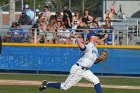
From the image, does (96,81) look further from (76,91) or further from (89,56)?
(76,91)

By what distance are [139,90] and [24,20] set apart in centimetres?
974

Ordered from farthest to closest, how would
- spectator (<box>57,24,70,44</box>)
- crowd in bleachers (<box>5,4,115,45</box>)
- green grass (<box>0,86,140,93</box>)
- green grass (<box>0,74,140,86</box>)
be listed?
1. crowd in bleachers (<box>5,4,115,45</box>)
2. spectator (<box>57,24,70,44</box>)
3. green grass (<box>0,74,140,86</box>)
4. green grass (<box>0,86,140,93</box>)

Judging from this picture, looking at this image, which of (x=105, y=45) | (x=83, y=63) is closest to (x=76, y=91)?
(x=83, y=63)

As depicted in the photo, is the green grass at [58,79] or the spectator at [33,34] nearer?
the green grass at [58,79]

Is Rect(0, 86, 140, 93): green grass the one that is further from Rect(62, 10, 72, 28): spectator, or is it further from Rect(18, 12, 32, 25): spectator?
Rect(18, 12, 32, 25): spectator

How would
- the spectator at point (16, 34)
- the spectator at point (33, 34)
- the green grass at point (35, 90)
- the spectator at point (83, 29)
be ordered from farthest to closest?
the spectator at point (16, 34)
the spectator at point (33, 34)
the spectator at point (83, 29)
the green grass at point (35, 90)

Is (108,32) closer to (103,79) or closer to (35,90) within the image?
(103,79)

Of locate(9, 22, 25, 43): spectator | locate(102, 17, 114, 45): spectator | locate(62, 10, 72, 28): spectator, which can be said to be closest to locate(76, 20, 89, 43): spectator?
locate(62, 10, 72, 28): spectator

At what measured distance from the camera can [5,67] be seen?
23.6 metres

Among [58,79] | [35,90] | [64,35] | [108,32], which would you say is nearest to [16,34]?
[64,35]

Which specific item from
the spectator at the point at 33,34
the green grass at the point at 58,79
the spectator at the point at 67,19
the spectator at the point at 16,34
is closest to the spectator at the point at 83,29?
the spectator at the point at 67,19

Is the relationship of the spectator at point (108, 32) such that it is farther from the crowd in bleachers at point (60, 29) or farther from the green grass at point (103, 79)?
the green grass at point (103, 79)

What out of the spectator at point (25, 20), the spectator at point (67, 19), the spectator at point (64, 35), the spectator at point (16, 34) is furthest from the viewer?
the spectator at point (25, 20)

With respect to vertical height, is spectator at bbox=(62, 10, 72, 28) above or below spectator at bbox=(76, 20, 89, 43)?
above
